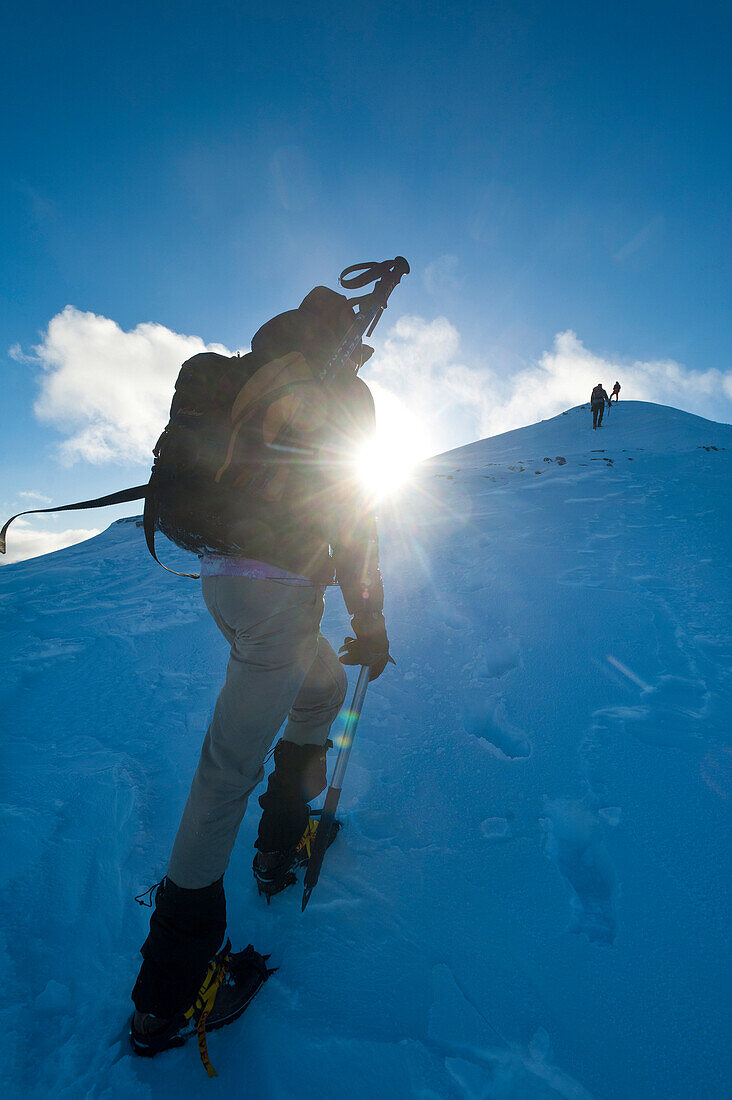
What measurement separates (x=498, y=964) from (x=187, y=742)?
1822 millimetres

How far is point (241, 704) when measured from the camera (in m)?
1.47

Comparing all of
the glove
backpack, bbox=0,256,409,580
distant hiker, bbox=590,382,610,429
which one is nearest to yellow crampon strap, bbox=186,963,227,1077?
the glove

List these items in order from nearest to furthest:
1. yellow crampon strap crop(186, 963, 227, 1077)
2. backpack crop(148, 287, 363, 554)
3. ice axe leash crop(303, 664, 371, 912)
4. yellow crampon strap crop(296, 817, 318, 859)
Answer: yellow crampon strap crop(186, 963, 227, 1077) → backpack crop(148, 287, 363, 554) → ice axe leash crop(303, 664, 371, 912) → yellow crampon strap crop(296, 817, 318, 859)

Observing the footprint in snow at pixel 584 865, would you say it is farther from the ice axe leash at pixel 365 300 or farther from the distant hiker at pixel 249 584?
the ice axe leash at pixel 365 300

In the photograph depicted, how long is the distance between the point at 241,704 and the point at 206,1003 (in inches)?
34.8

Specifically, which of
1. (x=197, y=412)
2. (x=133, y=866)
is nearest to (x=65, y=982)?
(x=133, y=866)

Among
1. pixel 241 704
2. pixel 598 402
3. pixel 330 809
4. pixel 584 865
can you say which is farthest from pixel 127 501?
pixel 598 402

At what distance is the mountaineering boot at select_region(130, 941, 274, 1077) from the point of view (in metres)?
1.30

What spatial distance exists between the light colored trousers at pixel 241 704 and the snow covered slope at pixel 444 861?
1.80 ft

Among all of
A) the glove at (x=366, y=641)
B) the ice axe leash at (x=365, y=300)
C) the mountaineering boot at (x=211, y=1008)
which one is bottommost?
the mountaineering boot at (x=211, y=1008)

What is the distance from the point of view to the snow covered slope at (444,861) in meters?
A: 1.28

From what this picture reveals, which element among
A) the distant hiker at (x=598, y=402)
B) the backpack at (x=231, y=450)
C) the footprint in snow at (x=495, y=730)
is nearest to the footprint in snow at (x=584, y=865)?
the footprint in snow at (x=495, y=730)

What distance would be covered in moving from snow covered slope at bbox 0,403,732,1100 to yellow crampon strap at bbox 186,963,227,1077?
0.06 metres

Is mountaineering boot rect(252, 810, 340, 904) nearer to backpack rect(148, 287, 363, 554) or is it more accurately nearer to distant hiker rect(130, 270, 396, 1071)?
distant hiker rect(130, 270, 396, 1071)
